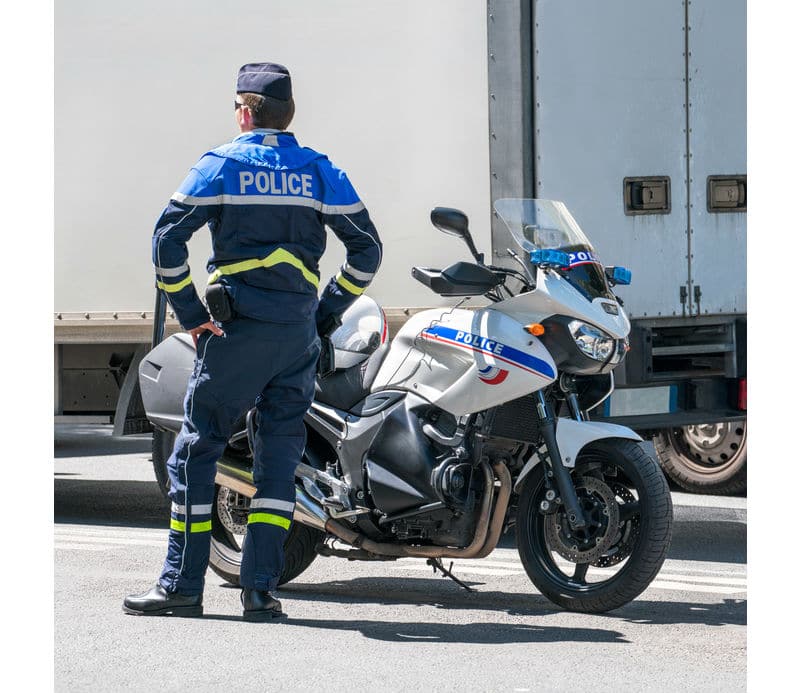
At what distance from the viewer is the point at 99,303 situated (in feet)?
26.0

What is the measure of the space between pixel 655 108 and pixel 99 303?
9.74 feet

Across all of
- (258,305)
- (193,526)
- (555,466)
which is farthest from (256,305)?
(555,466)

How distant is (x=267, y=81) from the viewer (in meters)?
5.39

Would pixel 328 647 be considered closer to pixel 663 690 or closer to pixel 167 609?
pixel 167 609

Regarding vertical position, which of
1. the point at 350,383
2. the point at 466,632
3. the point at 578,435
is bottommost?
the point at 466,632

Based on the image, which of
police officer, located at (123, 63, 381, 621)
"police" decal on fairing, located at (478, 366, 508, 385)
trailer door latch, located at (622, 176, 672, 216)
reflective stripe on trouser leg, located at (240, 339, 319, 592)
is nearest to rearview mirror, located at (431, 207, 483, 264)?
police officer, located at (123, 63, 381, 621)

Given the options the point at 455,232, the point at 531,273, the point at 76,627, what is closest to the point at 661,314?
the point at 531,273

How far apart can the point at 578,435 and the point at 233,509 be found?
1.54 metres

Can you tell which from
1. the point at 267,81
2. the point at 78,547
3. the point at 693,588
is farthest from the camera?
the point at 78,547

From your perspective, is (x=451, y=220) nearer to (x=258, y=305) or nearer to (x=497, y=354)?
(x=497, y=354)

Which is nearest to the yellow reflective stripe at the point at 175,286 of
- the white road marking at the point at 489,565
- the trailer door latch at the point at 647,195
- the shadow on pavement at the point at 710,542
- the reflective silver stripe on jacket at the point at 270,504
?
the reflective silver stripe on jacket at the point at 270,504

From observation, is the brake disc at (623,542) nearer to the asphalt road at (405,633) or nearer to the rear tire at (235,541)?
the asphalt road at (405,633)

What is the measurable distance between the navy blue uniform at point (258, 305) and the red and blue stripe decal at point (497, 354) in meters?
0.43
